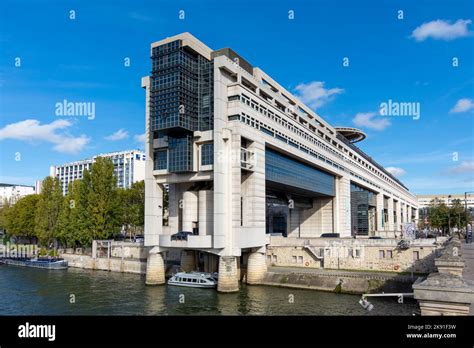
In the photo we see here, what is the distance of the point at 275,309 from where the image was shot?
124ft

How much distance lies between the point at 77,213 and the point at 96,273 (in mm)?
17260

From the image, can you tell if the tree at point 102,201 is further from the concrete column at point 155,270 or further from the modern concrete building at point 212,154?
the concrete column at point 155,270

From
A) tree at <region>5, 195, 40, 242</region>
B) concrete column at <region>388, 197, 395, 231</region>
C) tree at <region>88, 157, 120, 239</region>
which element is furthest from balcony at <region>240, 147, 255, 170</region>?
concrete column at <region>388, 197, 395, 231</region>

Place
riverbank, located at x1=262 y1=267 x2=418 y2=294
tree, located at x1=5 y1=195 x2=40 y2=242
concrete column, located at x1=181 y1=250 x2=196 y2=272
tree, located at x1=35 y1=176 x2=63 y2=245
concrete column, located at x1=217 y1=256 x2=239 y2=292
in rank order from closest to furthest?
riverbank, located at x1=262 y1=267 x2=418 y2=294, concrete column, located at x1=217 y1=256 x2=239 y2=292, concrete column, located at x1=181 y1=250 x2=196 y2=272, tree, located at x1=35 y1=176 x2=63 y2=245, tree, located at x1=5 y1=195 x2=40 y2=242

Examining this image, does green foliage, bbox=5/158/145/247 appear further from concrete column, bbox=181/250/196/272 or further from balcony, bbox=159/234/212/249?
balcony, bbox=159/234/212/249

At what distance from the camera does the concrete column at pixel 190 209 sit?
56781 mm

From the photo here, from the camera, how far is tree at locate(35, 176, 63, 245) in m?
87.9

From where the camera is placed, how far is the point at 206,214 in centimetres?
5344

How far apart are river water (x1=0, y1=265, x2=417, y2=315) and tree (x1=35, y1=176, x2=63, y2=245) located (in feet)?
107

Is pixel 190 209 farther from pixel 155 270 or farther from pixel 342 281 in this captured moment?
pixel 342 281

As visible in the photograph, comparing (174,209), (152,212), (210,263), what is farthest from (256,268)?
(152,212)

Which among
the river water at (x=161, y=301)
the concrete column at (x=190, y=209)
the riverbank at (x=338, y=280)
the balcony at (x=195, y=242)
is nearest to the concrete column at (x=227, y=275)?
the river water at (x=161, y=301)
